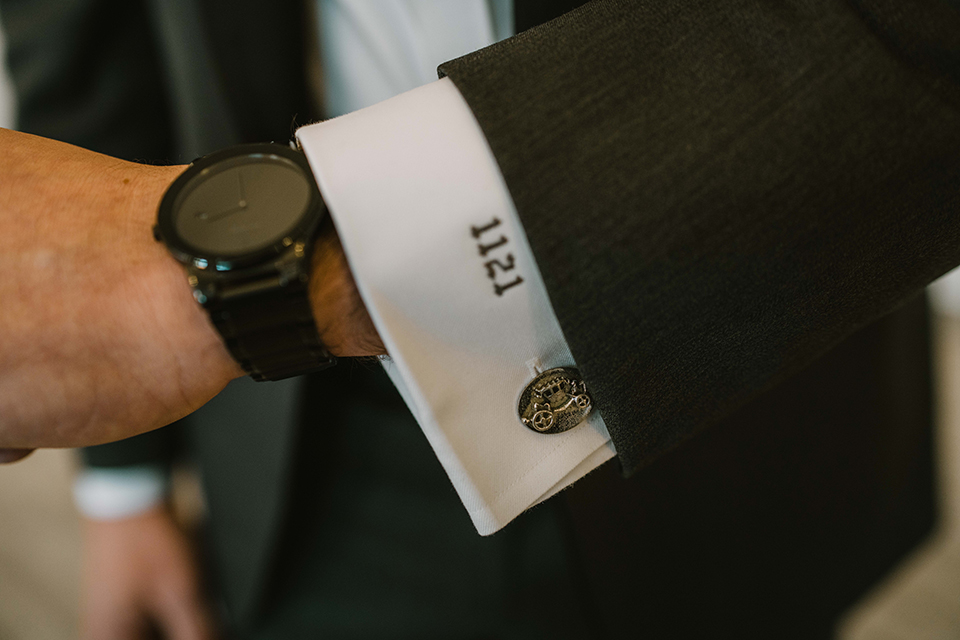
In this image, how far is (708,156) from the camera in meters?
0.34

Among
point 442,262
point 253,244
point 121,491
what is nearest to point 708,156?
point 442,262

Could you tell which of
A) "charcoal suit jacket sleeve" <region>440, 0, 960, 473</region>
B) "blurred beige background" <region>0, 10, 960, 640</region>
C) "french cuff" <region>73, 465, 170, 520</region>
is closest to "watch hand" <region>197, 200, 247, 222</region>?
"charcoal suit jacket sleeve" <region>440, 0, 960, 473</region>

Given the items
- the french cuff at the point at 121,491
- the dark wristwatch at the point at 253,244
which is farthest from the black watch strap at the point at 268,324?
the french cuff at the point at 121,491

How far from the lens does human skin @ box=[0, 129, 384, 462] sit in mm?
366

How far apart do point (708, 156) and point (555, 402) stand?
A: 19cm

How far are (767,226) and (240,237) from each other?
0.33 meters

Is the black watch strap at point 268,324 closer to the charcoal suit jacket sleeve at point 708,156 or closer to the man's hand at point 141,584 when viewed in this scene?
the charcoal suit jacket sleeve at point 708,156

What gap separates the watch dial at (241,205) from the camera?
36cm

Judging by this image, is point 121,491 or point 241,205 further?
point 121,491

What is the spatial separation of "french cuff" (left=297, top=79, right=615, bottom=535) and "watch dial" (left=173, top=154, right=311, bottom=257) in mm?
28

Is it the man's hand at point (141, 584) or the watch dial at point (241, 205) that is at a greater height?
the watch dial at point (241, 205)

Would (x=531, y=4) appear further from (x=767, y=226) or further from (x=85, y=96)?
(x=85, y=96)

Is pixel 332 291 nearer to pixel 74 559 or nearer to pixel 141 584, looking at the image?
pixel 141 584

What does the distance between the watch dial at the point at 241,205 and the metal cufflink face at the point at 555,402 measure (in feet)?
0.66
